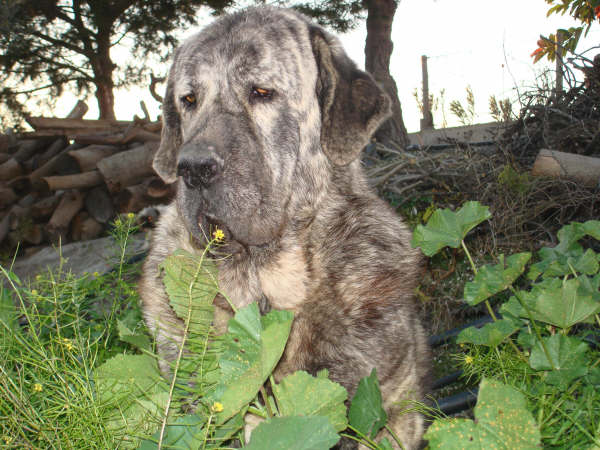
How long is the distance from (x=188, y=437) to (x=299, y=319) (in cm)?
105

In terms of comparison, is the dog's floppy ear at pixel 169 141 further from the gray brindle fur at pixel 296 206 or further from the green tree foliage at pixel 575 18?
the green tree foliage at pixel 575 18

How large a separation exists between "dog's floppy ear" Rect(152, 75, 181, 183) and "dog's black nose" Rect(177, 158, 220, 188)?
862mm

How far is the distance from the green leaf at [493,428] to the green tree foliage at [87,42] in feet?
47.1

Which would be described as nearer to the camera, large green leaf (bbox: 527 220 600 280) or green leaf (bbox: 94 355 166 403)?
green leaf (bbox: 94 355 166 403)

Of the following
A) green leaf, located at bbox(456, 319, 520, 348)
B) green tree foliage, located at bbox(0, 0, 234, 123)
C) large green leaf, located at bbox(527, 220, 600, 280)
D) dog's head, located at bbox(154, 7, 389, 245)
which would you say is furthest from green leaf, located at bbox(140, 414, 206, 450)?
green tree foliage, located at bbox(0, 0, 234, 123)

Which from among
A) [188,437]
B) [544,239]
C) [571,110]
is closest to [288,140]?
[188,437]

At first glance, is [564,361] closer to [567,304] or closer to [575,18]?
[567,304]

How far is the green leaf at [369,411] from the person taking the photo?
150cm

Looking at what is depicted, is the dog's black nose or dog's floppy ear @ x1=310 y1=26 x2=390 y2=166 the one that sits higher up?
dog's floppy ear @ x1=310 y1=26 x2=390 y2=166

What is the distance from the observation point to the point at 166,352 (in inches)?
86.4

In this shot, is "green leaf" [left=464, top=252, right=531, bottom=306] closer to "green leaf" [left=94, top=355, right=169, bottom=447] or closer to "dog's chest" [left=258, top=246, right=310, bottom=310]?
"dog's chest" [left=258, top=246, right=310, bottom=310]

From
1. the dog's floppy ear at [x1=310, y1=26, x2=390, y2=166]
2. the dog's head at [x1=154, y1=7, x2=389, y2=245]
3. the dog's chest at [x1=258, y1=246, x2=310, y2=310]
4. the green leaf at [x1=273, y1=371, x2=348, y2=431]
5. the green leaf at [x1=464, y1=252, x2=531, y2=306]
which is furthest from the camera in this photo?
the dog's floppy ear at [x1=310, y1=26, x2=390, y2=166]

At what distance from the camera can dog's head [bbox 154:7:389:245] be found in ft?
6.95

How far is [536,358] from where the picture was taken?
1711 millimetres
